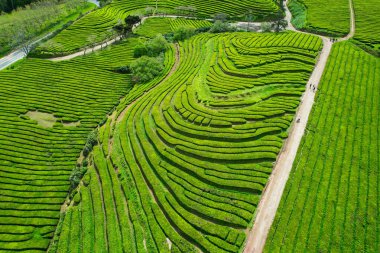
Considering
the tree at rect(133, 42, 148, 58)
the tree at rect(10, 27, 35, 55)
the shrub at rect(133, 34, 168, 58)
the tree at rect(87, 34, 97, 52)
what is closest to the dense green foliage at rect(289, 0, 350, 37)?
the shrub at rect(133, 34, 168, 58)

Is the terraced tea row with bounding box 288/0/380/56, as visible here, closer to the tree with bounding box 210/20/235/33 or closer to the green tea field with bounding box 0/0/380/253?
the green tea field with bounding box 0/0/380/253

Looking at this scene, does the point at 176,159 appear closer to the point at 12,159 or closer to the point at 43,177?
the point at 43,177

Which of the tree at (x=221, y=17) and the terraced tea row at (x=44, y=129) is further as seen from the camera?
the tree at (x=221, y=17)

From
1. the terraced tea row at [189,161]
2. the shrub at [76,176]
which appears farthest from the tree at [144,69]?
the shrub at [76,176]

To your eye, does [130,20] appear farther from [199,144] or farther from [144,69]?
[199,144]

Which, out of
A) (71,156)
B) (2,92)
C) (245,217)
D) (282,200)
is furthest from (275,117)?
(2,92)

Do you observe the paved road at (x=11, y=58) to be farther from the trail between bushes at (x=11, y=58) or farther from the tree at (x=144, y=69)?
the tree at (x=144, y=69)
